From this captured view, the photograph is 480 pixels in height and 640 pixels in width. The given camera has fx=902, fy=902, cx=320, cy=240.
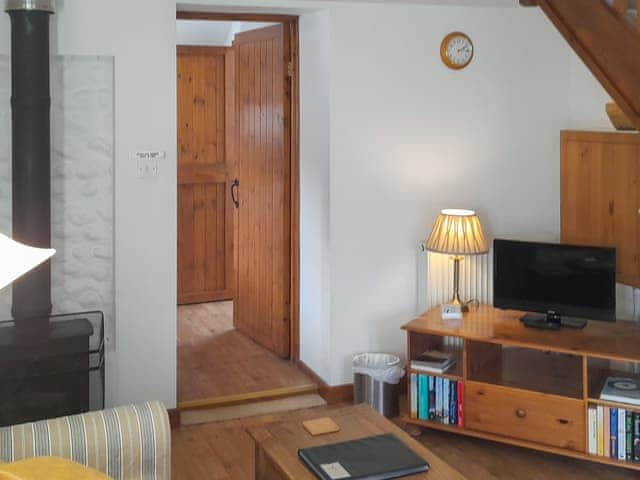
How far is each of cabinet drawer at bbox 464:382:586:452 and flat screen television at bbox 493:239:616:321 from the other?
1.54ft

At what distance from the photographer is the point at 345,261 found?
468cm

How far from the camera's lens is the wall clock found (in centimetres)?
474

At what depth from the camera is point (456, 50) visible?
4770mm

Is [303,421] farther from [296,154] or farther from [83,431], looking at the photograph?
[296,154]

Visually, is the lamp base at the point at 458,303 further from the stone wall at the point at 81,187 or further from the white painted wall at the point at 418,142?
the stone wall at the point at 81,187

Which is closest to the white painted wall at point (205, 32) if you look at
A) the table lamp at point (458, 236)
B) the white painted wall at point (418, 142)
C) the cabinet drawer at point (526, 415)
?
the white painted wall at point (418, 142)

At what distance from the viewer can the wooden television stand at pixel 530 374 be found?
3.92 meters

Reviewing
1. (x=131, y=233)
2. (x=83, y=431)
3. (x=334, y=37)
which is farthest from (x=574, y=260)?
(x=83, y=431)

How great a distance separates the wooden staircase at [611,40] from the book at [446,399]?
4.83ft

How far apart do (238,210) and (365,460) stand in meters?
3.18

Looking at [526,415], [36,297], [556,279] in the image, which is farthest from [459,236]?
[36,297]

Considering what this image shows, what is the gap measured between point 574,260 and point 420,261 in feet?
2.95

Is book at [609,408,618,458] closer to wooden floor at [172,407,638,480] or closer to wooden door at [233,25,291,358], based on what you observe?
wooden floor at [172,407,638,480]

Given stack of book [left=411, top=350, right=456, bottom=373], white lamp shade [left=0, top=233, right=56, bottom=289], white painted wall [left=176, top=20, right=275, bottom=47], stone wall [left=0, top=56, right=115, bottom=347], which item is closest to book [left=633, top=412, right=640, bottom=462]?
stack of book [left=411, top=350, right=456, bottom=373]
